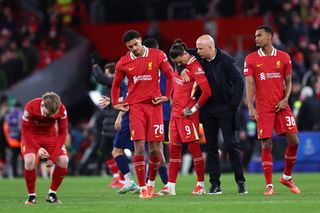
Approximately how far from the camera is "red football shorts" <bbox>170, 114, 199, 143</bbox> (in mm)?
17844

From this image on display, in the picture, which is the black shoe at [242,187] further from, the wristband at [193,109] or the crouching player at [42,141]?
the crouching player at [42,141]

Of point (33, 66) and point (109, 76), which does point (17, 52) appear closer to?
point (33, 66)

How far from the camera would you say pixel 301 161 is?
92.4 ft

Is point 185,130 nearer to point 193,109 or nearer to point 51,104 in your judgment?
point 193,109

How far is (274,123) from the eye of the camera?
57.5ft

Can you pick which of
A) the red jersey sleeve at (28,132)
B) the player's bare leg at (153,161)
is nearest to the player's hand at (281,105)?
the player's bare leg at (153,161)

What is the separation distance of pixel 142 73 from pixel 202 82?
1101 mm

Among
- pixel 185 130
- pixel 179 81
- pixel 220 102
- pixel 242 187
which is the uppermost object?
pixel 179 81

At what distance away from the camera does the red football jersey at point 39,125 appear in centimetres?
1633

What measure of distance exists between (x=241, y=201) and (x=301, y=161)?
12482 mm

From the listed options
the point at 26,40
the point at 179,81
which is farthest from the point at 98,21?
the point at 179,81

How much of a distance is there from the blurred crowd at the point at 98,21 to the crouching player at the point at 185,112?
7136mm

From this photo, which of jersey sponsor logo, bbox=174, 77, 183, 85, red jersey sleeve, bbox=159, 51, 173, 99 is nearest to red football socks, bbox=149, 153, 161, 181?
red jersey sleeve, bbox=159, 51, 173, 99

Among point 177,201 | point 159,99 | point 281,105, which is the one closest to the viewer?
point 177,201
